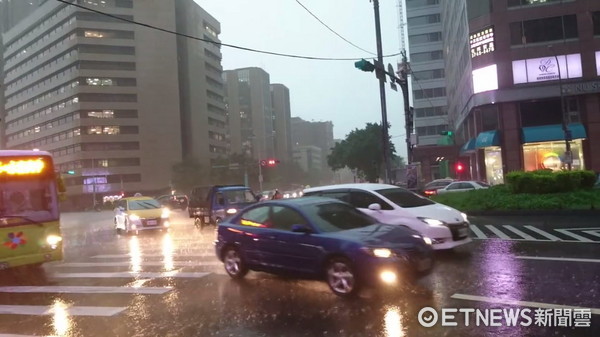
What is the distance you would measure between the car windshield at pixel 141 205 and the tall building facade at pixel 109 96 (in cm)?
6785

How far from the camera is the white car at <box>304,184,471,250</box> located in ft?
31.5

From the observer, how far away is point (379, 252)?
676cm

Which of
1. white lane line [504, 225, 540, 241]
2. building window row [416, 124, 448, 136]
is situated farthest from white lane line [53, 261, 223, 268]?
building window row [416, 124, 448, 136]

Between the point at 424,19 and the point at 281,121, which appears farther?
the point at 281,121

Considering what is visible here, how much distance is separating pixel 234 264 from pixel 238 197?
11257 millimetres

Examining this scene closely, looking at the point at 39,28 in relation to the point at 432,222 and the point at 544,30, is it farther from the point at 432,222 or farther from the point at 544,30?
the point at 432,222

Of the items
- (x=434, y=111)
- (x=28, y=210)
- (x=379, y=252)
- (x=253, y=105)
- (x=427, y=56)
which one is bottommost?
(x=379, y=252)

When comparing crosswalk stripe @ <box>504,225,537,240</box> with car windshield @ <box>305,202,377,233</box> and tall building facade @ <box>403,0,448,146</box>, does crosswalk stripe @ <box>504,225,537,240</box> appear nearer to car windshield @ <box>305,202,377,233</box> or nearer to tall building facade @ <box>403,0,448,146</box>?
car windshield @ <box>305,202,377,233</box>

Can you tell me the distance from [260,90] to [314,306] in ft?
481

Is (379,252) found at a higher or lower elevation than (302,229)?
lower

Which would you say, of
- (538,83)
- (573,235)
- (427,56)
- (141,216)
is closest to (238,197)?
(141,216)

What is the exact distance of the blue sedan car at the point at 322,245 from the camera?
680 cm

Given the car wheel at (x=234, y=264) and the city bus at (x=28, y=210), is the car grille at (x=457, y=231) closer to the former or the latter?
the car wheel at (x=234, y=264)

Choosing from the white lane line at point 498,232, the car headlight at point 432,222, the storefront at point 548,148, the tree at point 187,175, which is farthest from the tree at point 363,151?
the car headlight at point 432,222
